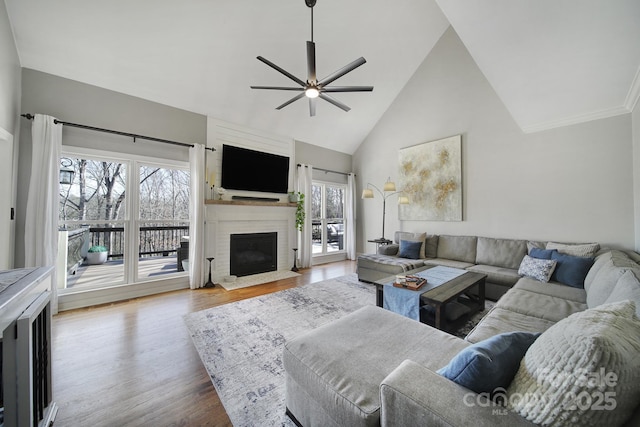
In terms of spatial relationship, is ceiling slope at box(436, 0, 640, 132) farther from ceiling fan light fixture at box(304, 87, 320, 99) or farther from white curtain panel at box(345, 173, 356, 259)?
white curtain panel at box(345, 173, 356, 259)

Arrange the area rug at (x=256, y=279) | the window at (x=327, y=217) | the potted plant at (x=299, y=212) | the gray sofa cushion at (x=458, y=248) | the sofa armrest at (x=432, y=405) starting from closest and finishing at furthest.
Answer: the sofa armrest at (x=432, y=405) → the area rug at (x=256, y=279) → the gray sofa cushion at (x=458, y=248) → the potted plant at (x=299, y=212) → the window at (x=327, y=217)

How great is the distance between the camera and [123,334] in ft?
7.99

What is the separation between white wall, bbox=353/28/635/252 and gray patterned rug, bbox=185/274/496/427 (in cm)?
210

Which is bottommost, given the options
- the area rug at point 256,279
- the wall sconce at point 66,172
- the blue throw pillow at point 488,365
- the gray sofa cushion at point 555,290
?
the area rug at point 256,279

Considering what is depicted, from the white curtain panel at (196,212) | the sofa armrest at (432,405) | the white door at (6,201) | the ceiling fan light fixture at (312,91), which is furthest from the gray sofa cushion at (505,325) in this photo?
the white door at (6,201)

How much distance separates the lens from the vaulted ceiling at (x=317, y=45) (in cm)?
242

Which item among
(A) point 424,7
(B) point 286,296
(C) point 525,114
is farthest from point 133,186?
(C) point 525,114

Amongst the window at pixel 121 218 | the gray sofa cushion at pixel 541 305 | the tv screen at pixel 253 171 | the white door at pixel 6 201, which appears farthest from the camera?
the tv screen at pixel 253 171

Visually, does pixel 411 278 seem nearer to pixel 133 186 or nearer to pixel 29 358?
pixel 29 358

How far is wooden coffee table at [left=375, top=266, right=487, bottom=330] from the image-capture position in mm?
2215

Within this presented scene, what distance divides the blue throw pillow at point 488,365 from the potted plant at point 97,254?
174 inches

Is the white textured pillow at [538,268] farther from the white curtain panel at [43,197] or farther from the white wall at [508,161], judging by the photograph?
the white curtain panel at [43,197]

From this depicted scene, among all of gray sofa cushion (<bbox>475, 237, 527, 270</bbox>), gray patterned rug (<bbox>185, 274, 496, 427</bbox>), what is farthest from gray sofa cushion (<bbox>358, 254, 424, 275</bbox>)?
gray sofa cushion (<bbox>475, 237, 527, 270</bbox>)

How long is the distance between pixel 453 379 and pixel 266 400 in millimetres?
1270
